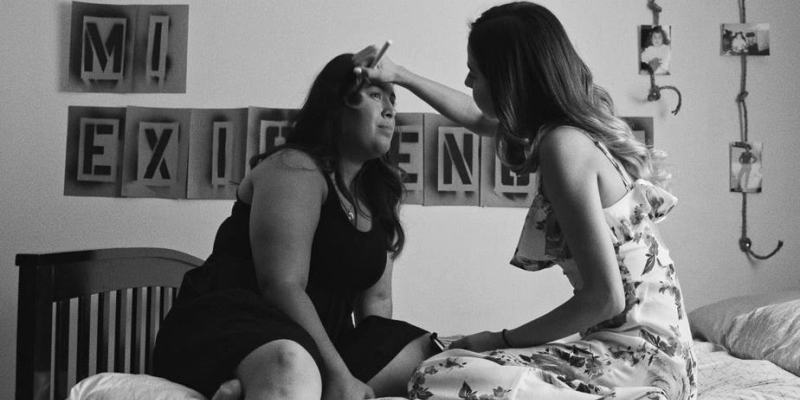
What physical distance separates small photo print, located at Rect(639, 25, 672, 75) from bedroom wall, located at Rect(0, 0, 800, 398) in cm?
3

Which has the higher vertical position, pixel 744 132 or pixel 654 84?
pixel 654 84

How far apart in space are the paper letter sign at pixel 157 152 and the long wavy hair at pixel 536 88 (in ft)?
4.53

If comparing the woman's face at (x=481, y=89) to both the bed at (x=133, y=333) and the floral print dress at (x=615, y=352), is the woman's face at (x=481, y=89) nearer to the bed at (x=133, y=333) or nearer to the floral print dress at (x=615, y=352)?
the floral print dress at (x=615, y=352)

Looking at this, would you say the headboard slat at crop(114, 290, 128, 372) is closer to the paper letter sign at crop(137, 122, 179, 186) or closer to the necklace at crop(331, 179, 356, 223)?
the necklace at crop(331, 179, 356, 223)

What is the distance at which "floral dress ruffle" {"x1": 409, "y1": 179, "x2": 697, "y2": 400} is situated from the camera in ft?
3.55

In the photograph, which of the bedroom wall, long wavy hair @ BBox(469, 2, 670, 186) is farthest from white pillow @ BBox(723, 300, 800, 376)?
long wavy hair @ BBox(469, 2, 670, 186)

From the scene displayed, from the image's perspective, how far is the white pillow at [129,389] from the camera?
1.15 m

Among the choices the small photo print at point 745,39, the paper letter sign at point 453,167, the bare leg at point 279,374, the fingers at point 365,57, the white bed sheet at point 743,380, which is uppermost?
the small photo print at point 745,39

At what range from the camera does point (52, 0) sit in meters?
2.40

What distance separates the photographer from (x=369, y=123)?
4.95 ft

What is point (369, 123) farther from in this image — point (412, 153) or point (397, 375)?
point (412, 153)

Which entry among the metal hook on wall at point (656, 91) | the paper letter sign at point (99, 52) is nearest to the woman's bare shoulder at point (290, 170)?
the paper letter sign at point (99, 52)

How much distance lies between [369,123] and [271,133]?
37.3 inches

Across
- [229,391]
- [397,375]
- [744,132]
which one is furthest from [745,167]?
[229,391]
